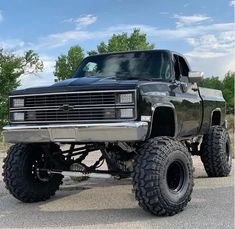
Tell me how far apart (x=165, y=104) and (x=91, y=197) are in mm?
1930

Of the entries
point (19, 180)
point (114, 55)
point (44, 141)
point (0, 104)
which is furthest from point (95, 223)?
point (0, 104)

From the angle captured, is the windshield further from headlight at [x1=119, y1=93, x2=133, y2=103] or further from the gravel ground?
the gravel ground

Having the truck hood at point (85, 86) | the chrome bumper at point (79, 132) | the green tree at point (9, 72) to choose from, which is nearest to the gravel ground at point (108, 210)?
the chrome bumper at point (79, 132)

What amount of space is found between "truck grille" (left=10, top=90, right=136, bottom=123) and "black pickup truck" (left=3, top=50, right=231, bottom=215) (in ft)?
0.04

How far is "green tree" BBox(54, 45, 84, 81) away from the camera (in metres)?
51.5

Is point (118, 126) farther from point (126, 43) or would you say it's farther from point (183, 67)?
point (126, 43)

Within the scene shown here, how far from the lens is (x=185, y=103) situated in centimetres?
842

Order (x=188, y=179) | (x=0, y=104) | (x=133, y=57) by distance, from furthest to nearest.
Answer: (x=0, y=104) < (x=133, y=57) < (x=188, y=179)

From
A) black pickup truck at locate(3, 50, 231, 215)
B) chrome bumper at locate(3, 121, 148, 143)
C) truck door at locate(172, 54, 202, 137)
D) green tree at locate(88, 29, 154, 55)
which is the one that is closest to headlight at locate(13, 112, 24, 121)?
black pickup truck at locate(3, 50, 231, 215)

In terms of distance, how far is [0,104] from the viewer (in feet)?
95.6

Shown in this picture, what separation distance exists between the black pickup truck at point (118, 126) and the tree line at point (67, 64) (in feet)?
17.0

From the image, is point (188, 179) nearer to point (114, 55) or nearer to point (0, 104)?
point (114, 55)

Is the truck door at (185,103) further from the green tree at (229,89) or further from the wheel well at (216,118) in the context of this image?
the green tree at (229,89)

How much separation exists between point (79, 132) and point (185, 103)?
2054mm
